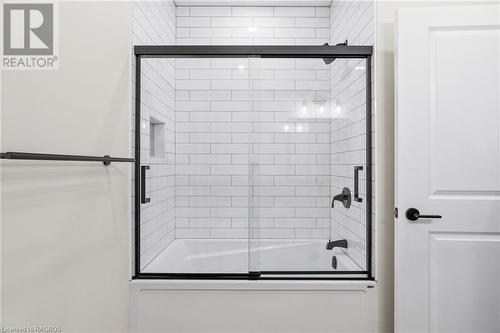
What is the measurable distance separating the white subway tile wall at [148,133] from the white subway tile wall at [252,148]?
0.21 ft

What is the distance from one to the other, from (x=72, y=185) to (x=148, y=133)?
791 mm

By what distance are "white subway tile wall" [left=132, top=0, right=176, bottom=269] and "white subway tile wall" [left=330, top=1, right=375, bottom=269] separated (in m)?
1.11

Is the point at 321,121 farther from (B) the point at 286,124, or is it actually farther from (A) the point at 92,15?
(A) the point at 92,15

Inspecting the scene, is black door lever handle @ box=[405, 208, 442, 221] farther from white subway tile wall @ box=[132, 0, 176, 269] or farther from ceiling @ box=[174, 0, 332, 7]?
ceiling @ box=[174, 0, 332, 7]

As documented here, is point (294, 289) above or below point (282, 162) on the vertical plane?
below

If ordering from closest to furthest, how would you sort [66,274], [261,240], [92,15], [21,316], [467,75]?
1. [21,316]
2. [66,274]
3. [92,15]
4. [467,75]
5. [261,240]

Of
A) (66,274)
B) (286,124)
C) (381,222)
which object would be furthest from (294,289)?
(66,274)

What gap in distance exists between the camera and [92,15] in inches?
60.0

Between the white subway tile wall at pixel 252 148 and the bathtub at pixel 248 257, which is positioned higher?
the white subway tile wall at pixel 252 148

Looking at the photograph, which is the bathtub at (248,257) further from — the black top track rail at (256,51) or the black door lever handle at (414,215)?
the black top track rail at (256,51)

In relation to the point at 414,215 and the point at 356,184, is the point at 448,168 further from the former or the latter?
the point at 356,184

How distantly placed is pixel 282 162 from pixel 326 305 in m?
0.92

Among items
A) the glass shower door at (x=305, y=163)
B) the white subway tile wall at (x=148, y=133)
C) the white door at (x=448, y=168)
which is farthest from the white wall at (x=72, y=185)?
the white door at (x=448, y=168)

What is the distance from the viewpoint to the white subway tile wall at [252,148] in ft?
6.78
